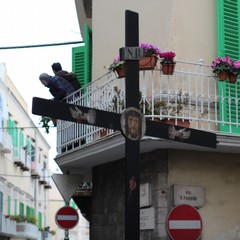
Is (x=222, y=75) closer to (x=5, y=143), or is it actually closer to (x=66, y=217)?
(x=66, y=217)

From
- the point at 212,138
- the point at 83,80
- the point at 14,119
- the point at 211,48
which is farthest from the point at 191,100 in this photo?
the point at 14,119

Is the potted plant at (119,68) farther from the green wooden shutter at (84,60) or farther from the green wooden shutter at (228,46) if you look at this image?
the green wooden shutter at (84,60)

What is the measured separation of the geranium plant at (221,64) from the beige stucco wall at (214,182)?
4.56 feet

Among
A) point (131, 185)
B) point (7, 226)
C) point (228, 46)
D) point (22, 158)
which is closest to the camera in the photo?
point (131, 185)

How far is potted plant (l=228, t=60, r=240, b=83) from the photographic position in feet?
31.0

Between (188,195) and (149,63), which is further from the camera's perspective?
(188,195)

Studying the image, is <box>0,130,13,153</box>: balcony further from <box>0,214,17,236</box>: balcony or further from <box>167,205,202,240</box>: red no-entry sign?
<box>167,205,202,240</box>: red no-entry sign

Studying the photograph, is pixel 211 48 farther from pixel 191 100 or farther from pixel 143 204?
pixel 143 204

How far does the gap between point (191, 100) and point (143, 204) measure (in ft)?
6.10

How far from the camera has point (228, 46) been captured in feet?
33.3

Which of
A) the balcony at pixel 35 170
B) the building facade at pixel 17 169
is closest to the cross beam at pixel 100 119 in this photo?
the building facade at pixel 17 169

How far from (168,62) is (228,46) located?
154 cm

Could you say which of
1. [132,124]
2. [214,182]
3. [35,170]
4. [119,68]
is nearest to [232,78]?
[214,182]

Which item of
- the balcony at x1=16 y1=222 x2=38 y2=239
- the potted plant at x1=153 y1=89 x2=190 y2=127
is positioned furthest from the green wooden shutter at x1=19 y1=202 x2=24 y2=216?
the potted plant at x1=153 y1=89 x2=190 y2=127
